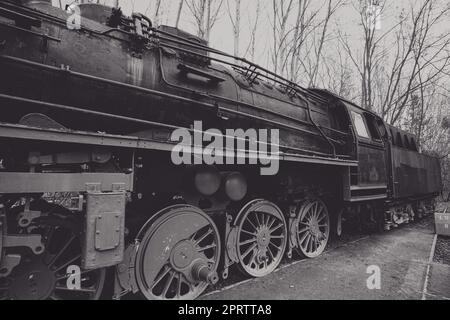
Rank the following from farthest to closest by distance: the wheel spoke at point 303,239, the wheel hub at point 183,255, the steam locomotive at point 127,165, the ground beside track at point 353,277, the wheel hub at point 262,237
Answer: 1. the wheel spoke at point 303,239
2. the wheel hub at point 262,237
3. the ground beside track at point 353,277
4. the wheel hub at point 183,255
5. the steam locomotive at point 127,165

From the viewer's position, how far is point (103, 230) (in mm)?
2410

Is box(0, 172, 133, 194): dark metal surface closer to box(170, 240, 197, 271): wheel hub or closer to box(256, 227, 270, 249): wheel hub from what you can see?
box(170, 240, 197, 271): wheel hub

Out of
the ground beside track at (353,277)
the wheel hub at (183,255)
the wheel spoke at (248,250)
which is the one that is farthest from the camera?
the wheel spoke at (248,250)

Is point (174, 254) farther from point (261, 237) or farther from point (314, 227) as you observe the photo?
point (314, 227)

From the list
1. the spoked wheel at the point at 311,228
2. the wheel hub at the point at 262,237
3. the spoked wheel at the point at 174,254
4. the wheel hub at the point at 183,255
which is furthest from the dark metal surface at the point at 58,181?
the spoked wheel at the point at 311,228

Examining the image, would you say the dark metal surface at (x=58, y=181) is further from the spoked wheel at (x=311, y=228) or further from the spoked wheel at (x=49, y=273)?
the spoked wheel at (x=311, y=228)

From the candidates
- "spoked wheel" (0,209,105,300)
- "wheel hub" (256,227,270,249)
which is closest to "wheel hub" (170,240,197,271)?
"spoked wheel" (0,209,105,300)

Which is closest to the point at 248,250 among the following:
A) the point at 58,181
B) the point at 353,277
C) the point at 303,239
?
the point at 303,239

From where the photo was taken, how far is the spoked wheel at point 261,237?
394 centimetres

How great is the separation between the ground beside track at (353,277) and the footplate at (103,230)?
50.9 inches

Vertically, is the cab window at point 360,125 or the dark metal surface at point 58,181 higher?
the cab window at point 360,125

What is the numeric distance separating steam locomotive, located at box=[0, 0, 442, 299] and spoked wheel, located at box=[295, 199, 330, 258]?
0.03 m

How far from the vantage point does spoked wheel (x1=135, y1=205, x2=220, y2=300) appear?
9.62 ft

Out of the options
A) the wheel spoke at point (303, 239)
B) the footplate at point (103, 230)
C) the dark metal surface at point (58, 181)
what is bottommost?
the wheel spoke at point (303, 239)
